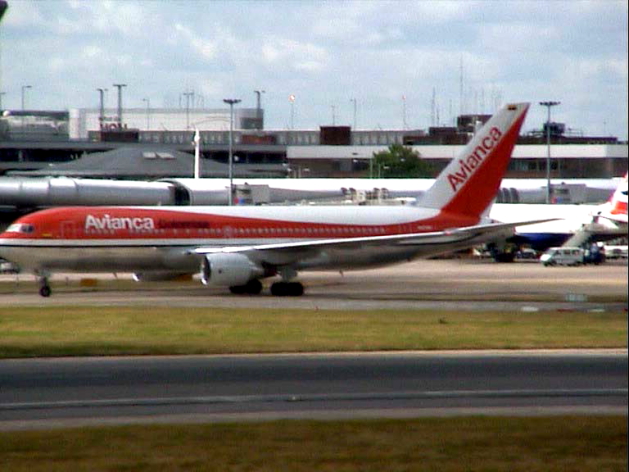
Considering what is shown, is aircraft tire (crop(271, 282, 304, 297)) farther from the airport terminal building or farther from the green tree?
the green tree

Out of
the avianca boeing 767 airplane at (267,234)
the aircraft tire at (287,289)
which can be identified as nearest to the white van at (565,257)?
the avianca boeing 767 airplane at (267,234)

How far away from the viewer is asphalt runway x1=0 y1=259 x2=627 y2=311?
39.5m

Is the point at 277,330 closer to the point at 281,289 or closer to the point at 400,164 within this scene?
the point at 281,289

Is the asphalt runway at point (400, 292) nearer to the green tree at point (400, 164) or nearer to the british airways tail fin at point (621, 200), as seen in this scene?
the british airways tail fin at point (621, 200)

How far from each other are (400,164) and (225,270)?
58428 mm

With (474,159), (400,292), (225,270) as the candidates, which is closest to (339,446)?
(225,270)

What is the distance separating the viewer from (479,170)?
48906mm

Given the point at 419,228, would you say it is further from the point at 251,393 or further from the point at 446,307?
the point at 251,393

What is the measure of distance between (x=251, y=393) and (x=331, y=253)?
26252 millimetres

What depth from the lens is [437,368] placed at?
2281 cm

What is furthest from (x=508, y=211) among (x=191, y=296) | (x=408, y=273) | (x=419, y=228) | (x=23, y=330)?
(x=23, y=330)

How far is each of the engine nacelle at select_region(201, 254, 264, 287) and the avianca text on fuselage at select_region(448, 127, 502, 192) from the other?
10514 millimetres

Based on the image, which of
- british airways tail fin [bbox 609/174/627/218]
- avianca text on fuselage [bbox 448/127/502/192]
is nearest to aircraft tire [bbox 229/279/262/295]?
avianca text on fuselage [bbox 448/127/502/192]

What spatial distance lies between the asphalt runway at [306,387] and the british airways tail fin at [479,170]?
22.9 m
